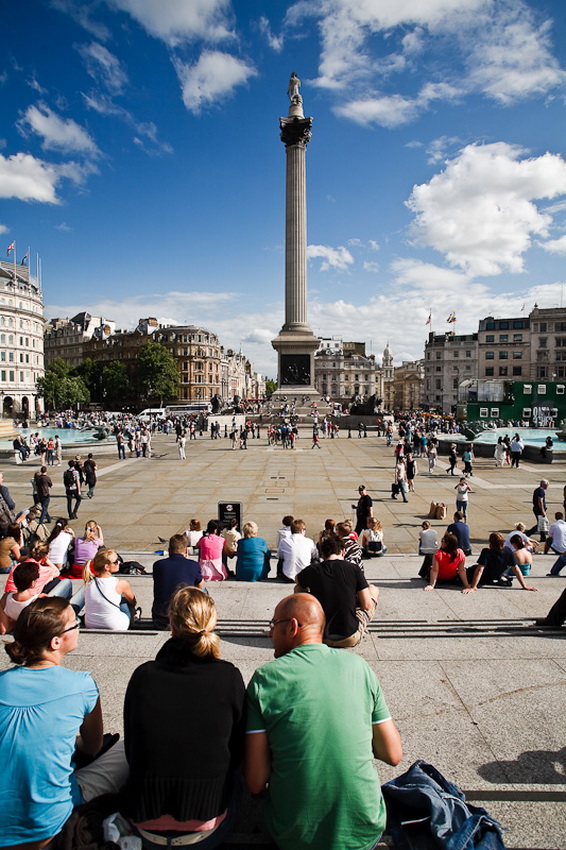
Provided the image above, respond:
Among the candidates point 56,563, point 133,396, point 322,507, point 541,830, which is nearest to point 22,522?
point 56,563

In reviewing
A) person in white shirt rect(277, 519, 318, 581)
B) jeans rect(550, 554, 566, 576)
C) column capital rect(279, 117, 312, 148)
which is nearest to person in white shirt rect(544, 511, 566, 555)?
jeans rect(550, 554, 566, 576)

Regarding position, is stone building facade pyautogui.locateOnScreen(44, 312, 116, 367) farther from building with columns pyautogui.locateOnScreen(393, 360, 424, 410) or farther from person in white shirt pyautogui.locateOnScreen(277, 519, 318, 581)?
person in white shirt pyautogui.locateOnScreen(277, 519, 318, 581)

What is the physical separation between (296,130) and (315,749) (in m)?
61.8

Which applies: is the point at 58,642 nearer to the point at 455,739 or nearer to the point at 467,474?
the point at 455,739

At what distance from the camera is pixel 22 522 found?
38.6 ft

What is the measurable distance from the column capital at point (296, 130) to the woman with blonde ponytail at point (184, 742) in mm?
60678

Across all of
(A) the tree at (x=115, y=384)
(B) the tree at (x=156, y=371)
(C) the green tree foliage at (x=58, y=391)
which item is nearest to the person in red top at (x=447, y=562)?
(C) the green tree foliage at (x=58, y=391)

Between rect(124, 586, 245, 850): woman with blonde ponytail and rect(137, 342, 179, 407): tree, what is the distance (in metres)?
101

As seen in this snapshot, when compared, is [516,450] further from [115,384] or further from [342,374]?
[342,374]

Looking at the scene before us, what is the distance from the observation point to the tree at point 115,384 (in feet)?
355

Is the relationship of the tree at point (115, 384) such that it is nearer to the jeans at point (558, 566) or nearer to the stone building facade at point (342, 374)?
the stone building facade at point (342, 374)

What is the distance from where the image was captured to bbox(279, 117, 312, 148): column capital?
180 ft

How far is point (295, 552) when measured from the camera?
336 inches

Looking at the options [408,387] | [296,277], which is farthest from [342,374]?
[296,277]
